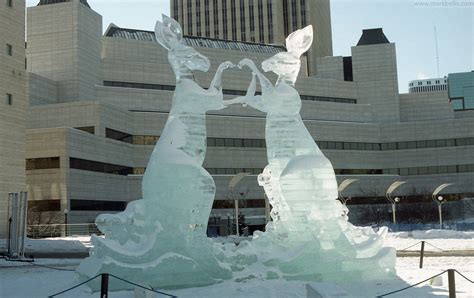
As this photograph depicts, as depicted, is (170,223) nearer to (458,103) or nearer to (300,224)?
(300,224)

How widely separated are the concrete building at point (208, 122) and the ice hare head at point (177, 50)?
109ft

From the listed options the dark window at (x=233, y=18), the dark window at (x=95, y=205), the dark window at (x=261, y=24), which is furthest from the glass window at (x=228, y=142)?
the dark window at (x=233, y=18)

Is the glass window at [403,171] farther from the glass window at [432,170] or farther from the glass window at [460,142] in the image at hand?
the glass window at [460,142]

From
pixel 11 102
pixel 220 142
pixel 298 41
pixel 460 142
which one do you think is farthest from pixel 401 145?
pixel 298 41

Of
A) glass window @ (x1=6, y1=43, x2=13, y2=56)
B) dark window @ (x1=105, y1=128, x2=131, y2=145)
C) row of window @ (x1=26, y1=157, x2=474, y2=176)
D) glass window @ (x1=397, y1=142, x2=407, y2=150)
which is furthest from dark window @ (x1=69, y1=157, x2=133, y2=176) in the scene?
glass window @ (x1=397, y1=142, x2=407, y2=150)

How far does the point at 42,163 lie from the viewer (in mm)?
47969

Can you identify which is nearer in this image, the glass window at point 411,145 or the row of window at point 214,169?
the row of window at point 214,169

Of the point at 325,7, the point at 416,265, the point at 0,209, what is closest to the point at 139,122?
the point at 0,209

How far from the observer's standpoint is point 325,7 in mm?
114250

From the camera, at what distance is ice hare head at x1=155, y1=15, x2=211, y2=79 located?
52.4 feet

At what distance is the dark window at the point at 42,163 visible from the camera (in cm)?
4750

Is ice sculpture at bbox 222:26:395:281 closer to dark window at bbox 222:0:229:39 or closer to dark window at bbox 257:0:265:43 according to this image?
dark window at bbox 257:0:265:43

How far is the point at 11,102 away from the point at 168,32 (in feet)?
80.0

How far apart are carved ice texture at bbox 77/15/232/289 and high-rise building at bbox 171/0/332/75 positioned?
8316 cm
